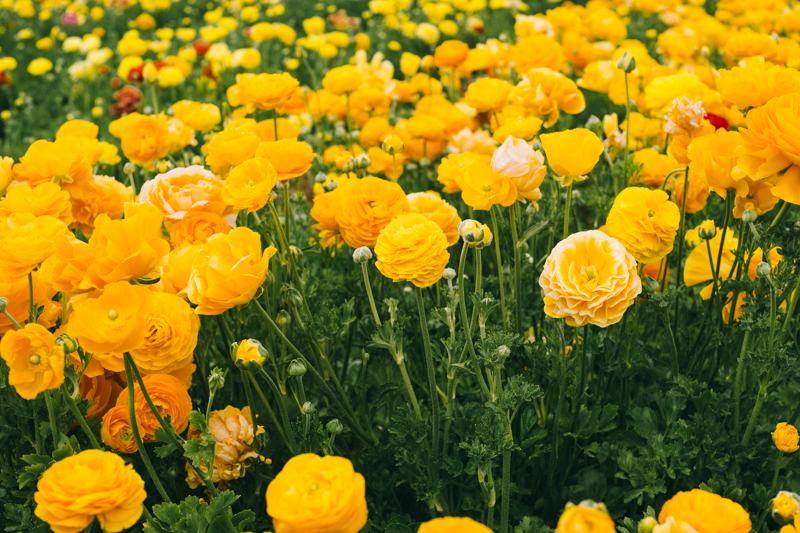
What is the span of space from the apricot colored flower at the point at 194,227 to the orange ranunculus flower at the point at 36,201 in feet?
0.96

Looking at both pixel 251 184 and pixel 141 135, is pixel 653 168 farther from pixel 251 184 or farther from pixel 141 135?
pixel 141 135

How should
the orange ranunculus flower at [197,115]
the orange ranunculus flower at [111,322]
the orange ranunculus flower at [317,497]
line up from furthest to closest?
the orange ranunculus flower at [197,115] < the orange ranunculus flower at [111,322] < the orange ranunculus flower at [317,497]

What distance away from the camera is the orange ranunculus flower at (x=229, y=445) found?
1.54 m

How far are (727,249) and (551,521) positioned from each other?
0.97 meters

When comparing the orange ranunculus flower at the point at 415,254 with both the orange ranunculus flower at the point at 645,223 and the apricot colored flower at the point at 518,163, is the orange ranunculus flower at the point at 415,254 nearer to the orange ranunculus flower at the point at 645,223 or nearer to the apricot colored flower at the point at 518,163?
the apricot colored flower at the point at 518,163

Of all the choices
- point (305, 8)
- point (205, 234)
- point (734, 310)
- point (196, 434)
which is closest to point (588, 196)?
point (734, 310)

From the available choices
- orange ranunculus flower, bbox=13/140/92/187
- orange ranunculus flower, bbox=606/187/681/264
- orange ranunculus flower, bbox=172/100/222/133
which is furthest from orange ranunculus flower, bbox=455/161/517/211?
orange ranunculus flower, bbox=172/100/222/133

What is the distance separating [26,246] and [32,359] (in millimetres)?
252

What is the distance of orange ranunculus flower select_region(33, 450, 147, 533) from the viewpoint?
1.05 metres

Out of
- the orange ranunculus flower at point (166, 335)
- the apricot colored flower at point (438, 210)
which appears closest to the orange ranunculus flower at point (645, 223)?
the apricot colored flower at point (438, 210)

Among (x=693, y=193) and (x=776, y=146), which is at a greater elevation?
(x=776, y=146)

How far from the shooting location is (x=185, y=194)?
5.57 feet

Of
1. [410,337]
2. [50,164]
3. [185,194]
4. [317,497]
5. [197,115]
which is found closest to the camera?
[317,497]

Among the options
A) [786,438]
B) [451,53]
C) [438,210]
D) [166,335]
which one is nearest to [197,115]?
[438,210]
